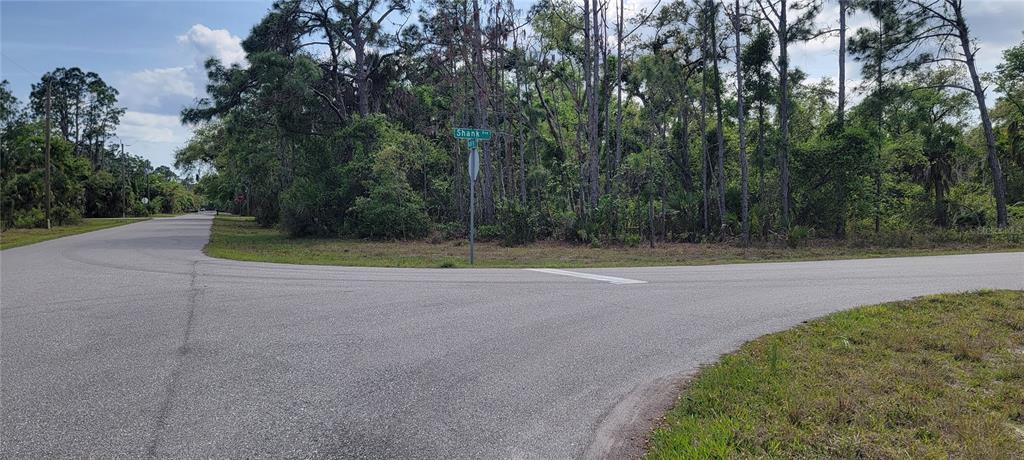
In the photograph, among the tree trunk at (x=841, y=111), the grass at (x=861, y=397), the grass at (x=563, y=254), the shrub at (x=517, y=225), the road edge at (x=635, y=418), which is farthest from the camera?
the tree trunk at (x=841, y=111)

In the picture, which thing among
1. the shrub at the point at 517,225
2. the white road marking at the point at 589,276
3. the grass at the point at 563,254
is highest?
the shrub at the point at 517,225

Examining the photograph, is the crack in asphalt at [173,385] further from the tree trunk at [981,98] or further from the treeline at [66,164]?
the treeline at [66,164]

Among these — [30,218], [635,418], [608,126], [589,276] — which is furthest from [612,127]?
[30,218]

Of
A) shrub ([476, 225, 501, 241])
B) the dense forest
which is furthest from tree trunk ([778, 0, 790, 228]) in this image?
shrub ([476, 225, 501, 241])

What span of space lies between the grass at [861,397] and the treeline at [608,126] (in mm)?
15549

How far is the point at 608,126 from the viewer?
25.5 m

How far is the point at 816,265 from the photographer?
1330 centimetres

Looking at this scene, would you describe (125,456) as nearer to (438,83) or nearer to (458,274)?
(458,274)

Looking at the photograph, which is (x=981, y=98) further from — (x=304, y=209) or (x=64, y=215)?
(x=64, y=215)

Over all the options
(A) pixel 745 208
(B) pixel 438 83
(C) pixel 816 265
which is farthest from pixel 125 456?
(B) pixel 438 83

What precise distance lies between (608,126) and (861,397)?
73.6 ft

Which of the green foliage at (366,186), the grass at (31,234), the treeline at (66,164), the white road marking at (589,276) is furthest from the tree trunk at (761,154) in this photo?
the treeline at (66,164)

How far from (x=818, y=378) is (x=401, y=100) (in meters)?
28.7

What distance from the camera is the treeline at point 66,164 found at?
123 feet
